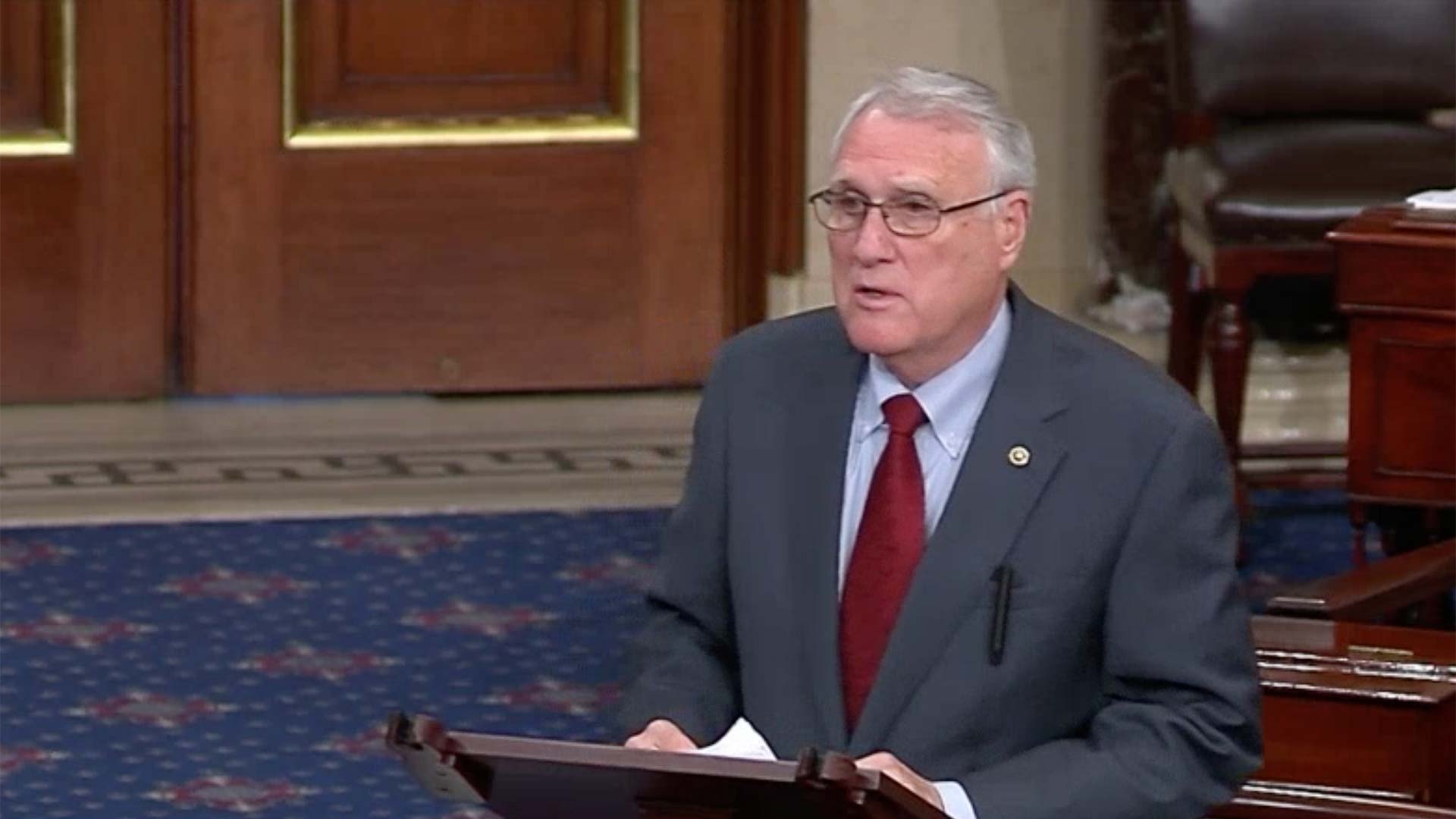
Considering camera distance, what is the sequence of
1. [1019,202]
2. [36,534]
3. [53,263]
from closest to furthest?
[1019,202]
[36,534]
[53,263]

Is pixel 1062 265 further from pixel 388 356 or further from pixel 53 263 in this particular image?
pixel 53 263

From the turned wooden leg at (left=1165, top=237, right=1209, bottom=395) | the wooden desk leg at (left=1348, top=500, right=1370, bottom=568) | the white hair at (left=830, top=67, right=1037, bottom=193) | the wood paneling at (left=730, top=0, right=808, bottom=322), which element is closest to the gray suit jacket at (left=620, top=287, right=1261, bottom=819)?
the white hair at (left=830, top=67, right=1037, bottom=193)

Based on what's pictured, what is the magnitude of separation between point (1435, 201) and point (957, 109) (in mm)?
2805

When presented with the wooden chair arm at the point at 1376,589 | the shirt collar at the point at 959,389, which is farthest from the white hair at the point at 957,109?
the wooden chair arm at the point at 1376,589

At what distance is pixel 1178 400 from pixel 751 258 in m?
4.73

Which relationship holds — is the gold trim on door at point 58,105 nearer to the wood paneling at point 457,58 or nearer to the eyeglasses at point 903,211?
the wood paneling at point 457,58

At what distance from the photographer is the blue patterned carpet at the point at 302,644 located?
5.02 meters

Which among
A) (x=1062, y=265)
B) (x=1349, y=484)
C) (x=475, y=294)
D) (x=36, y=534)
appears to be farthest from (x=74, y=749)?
(x=1062, y=265)

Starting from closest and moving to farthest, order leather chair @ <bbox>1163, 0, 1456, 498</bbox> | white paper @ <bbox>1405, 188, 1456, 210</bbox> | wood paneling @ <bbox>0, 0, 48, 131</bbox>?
white paper @ <bbox>1405, 188, 1456, 210</bbox> < leather chair @ <bbox>1163, 0, 1456, 498</bbox> < wood paneling @ <bbox>0, 0, 48, 131</bbox>

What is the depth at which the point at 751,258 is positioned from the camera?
7645 mm

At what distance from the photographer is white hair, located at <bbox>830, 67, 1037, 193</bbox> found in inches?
112

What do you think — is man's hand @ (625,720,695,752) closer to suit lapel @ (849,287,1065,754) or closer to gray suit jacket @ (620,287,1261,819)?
gray suit jacket @ (620,287,1261,819)

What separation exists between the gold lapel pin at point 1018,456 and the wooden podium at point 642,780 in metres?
0.42

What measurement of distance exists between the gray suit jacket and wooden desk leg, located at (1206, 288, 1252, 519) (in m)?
3.32
